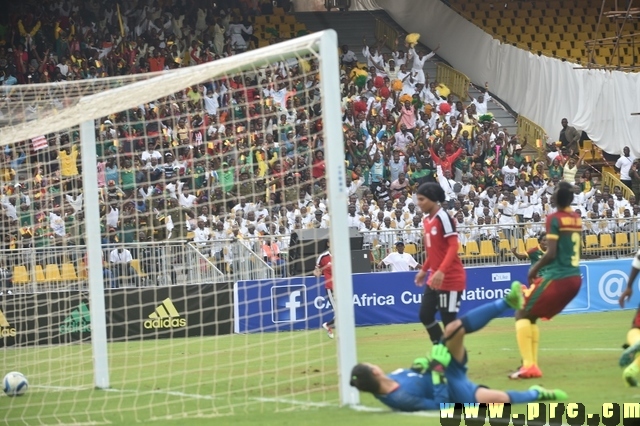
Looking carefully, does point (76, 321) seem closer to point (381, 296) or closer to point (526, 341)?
point (381, 296)

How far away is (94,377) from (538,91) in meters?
24.7

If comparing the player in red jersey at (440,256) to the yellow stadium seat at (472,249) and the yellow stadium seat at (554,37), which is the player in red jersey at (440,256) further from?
the yellow stadium seat at (554,37)

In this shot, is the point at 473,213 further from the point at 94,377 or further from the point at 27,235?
the point at 94,377

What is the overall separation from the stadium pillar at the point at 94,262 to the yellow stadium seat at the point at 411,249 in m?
12.7

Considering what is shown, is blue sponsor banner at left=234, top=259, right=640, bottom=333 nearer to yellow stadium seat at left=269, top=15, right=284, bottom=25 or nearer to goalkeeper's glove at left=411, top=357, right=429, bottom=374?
goalkeeper's glove at left=411, top=357, right=429, bottom=374

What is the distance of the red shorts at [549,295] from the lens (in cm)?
1260

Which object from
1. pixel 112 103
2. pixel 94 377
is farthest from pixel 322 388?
pixel 112 103

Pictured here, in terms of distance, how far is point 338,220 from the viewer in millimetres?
11242

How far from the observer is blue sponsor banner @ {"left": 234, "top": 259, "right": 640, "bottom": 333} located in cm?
2216

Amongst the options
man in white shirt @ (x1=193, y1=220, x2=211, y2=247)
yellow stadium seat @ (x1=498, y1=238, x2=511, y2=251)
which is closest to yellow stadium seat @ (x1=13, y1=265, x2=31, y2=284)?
man in white shirt @ (x1=193, y1=220, x2=211, y2=247)

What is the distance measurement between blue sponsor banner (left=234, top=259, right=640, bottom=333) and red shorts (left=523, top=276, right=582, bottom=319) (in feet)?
28.6

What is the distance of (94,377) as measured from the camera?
14273 mm

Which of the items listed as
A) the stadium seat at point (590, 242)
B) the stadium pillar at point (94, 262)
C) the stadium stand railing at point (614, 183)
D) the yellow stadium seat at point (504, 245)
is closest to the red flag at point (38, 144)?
the stadium pillar at point (94, 262)

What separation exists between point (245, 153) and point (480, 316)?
13029mm
